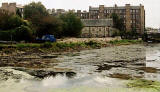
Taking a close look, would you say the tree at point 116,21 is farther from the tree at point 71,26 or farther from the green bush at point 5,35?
the green bush at point 5,35

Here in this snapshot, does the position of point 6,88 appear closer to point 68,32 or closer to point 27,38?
point 27,38

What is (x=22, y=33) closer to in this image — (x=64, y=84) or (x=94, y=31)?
(x=64, y=84)

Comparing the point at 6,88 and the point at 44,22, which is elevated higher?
the point at 44,22

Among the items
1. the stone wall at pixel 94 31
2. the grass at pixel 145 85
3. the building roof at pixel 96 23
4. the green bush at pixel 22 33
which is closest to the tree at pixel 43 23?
the green bush at pixel 22 33

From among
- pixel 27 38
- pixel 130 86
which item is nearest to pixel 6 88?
pixel 130 86

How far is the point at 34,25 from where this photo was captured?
69500 mm

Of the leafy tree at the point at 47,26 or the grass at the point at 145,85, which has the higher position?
the leafy tree at the point at 47,26

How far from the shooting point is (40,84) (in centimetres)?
1659

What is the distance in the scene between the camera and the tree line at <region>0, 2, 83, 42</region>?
5628 cm

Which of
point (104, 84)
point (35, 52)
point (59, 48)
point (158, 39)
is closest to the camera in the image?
point (104, 84)

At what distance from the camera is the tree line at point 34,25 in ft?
185

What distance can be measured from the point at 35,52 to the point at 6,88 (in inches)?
1249

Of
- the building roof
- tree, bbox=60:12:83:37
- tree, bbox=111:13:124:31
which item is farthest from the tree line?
tree, bbox=111:13:124:31

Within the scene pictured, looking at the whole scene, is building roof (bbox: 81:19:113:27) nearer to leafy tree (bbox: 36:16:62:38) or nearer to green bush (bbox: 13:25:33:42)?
leafy tree (bbox: 36:16:62:38)
